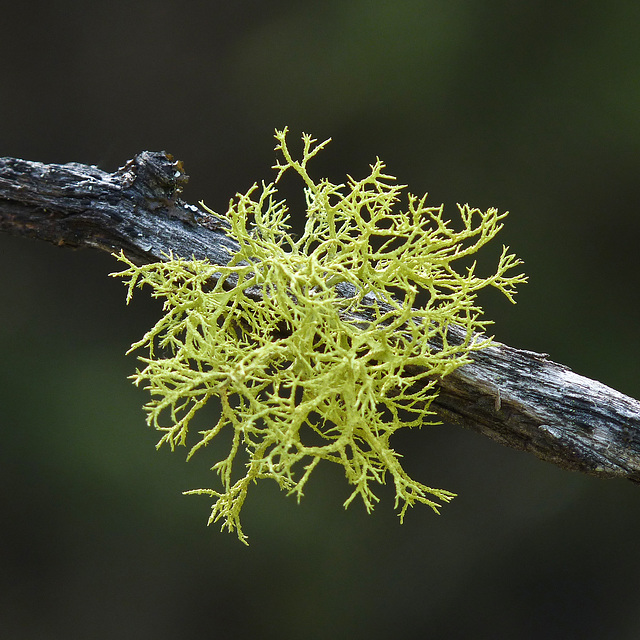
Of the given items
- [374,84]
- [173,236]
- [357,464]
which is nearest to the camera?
[357,464]

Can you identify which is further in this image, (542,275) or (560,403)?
(542,275)

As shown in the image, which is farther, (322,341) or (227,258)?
(227,258)

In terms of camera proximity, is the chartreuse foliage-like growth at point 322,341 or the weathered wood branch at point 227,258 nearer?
the chartreuse foliage-like growth at point 322,341

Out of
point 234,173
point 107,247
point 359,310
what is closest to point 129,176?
point 107,247

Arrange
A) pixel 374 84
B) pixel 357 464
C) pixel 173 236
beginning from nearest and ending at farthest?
pixel 357 464, pixel 173 236, pixel 374 84

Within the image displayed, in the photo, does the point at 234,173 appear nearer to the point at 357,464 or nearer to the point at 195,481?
the point at 195,481

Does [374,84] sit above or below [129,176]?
above

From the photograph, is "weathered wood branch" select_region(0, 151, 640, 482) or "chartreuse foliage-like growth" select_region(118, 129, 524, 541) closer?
"chartreuse foliage-like growth" select_region(118, 129, 524, 541)

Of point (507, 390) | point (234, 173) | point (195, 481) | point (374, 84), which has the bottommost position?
point (195, 481)
